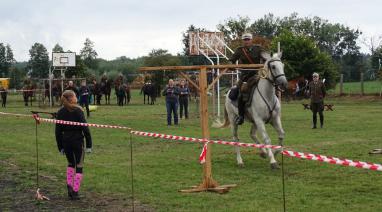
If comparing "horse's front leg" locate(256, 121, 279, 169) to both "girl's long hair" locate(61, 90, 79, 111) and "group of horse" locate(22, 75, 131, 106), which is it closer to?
"girl's long hair" locate(61, 90, 79, 111)

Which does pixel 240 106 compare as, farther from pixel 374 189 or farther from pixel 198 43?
pixel 198 43

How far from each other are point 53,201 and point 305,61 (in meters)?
47.6

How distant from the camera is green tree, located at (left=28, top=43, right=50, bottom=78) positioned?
343 ft

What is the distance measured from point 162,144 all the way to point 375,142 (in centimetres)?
633

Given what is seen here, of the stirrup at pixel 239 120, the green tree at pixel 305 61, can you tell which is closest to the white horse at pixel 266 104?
the stirrup at pixel 239 120

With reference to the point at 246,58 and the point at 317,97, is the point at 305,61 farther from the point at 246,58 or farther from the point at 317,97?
the point at 246,58

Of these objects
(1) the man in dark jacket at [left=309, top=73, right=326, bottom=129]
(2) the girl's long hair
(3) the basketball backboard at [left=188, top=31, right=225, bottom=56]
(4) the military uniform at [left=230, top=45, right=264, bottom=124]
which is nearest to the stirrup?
(4) the military uniform at [left=230, top=45, right=264, bottom=124]

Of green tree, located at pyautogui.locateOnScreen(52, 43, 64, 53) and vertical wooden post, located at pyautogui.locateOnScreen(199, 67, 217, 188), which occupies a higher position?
green tree, located at pyautogui.locateOnScreen(52, 43, 64, 53)

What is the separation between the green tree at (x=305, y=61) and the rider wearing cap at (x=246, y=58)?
4245 centimetres

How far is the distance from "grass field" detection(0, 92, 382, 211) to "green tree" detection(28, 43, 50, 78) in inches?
3427

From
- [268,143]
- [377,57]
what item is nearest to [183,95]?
[268,143]

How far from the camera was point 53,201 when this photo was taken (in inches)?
393

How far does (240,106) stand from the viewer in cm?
1369

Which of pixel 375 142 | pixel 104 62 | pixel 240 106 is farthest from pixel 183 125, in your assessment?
pixel 104 62
